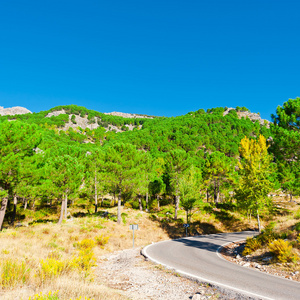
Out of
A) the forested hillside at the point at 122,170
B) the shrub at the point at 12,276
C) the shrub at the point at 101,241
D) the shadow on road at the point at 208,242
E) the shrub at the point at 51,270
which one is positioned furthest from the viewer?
the shrub at the point at 101,241

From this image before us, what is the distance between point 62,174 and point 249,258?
65.3 ft

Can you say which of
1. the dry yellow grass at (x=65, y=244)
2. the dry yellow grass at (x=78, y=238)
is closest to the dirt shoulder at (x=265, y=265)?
the dry yellow grass at (x=78, y=238)

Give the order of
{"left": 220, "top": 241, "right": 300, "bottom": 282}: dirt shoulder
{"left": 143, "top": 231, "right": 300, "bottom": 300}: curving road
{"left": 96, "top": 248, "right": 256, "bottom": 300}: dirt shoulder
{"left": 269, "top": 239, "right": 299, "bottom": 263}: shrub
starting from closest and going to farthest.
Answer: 1. {"left": 143, "top": 231, "right": 300, "bottom": 300}: curving road
2. {"left": 96, "top": 248, "right": 256, "bottom": 300}: dirt shoulder
3. {"left": 220, "top": 241, "right": 300, "bottom": 282}: dirt shoulder
4. {"left": 269, "top": 239, "right": 299, "bottom": 263}: shrub

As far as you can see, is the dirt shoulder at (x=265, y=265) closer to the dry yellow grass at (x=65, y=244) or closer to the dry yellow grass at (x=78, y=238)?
the dry yellow grass at (x=78, y=238)

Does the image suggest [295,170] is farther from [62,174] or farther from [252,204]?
[62,174]

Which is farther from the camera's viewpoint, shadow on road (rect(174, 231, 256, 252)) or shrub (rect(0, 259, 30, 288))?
shadow on road (rect(174, 231, 256, 252))

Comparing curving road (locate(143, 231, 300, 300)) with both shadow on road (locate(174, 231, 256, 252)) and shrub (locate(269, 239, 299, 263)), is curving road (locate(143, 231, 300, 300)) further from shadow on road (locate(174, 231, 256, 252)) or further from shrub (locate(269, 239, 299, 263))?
shadow on road (locate(174, 231, 256, 252))

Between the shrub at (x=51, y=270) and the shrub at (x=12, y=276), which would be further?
the shrub at (x=51, y=270)

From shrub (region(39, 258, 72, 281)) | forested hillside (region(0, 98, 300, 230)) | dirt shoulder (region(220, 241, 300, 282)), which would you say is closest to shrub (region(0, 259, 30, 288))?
shrub (region(39, 258, 72, 281))

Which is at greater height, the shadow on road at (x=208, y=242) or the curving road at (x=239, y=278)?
the curving road at (x=239, y=278)

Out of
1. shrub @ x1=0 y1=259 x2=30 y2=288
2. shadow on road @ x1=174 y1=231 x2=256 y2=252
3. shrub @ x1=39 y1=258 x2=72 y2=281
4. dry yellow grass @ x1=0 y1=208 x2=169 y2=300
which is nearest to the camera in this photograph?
dry yellow grass @ x1=0 y1=208 x2=169 y2=300

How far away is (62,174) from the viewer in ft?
76.4

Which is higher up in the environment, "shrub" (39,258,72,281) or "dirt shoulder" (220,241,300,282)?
"shrub" (39,258,72,281)

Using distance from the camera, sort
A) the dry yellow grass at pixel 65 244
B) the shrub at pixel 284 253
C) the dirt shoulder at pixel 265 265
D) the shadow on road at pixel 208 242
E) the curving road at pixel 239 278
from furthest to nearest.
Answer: the shadow on road at pixel 208 242, the shrub at pixel 284 253, the dirt shoulder at pixel 265 265, the curving road at pixel 239 278, the dry yellow grass at pixel 65 244
